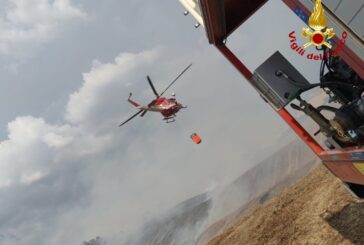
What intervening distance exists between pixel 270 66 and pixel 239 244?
6.14 meters

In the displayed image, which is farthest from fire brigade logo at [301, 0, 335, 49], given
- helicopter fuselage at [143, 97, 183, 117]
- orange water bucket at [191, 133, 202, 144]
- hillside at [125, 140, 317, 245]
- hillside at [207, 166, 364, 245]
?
hillside at [125, 140, 317, 245]

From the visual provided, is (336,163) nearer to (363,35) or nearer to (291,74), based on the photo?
(291,74)

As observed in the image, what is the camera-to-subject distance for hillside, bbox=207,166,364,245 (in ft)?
26.6

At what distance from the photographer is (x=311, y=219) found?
9.18m

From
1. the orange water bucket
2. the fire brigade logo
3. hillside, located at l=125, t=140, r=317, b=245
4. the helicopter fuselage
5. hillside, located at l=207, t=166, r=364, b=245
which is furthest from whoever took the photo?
hillside, located at l=125, t=140, r=317, b=245

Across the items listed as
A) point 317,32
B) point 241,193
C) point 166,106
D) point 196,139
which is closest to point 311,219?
point 317,32

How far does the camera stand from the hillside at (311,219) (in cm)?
810

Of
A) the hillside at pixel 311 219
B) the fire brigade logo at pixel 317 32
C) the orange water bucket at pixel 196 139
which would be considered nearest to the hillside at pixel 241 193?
the orange water bucket at pixel 196 139

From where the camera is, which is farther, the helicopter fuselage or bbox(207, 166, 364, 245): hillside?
the helicopter fuselage

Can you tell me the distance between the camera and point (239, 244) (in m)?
11.0

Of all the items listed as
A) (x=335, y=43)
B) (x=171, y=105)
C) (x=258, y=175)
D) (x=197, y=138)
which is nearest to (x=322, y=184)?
(x=335, y=43)

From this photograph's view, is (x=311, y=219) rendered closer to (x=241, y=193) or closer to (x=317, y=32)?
(x=317, y=32)

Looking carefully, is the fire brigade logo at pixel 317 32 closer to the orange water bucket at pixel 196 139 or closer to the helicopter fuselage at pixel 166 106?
the orange water bucket at pixel 196 139

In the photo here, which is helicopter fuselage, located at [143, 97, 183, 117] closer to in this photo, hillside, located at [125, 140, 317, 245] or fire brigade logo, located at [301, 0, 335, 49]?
fire brigade logo, located at [301, 0, 335, 49]
